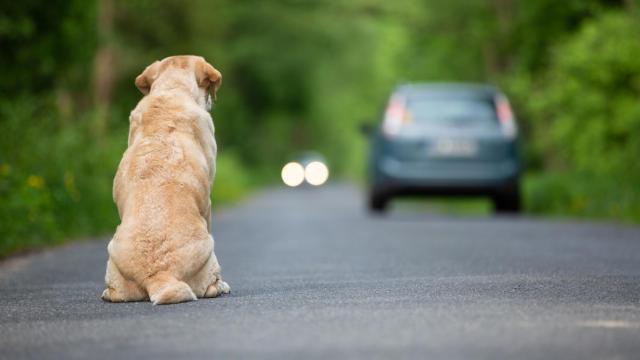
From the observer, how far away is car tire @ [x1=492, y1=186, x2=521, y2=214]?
18781 millimetres

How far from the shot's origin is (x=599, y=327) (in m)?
5.95

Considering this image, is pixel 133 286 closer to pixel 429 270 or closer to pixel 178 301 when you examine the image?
pixel 178 301

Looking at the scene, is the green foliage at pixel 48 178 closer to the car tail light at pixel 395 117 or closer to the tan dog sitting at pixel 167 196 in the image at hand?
the car tail light at pixel 395 117

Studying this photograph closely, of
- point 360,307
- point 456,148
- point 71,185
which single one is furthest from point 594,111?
point 360,307

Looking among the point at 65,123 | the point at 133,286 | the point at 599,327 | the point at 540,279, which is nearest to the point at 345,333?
the point at 599,327

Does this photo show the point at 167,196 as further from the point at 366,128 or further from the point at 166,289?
the point at 366,128

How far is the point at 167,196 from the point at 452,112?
38.5 feet

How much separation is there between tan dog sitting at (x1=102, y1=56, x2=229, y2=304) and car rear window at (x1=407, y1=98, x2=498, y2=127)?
423 inches

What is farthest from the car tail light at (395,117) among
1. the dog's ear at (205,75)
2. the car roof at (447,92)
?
the dog's ear at (205,75)

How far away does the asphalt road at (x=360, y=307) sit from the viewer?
17.8 feet

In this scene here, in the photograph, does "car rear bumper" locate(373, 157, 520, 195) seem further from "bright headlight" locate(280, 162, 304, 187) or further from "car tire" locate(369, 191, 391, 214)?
"bright headlight" locate(280, 162, 304, 187)

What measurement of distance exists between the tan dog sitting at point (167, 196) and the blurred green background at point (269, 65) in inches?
203

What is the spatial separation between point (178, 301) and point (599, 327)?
2.41 m

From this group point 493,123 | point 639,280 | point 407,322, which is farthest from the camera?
point 493,123
